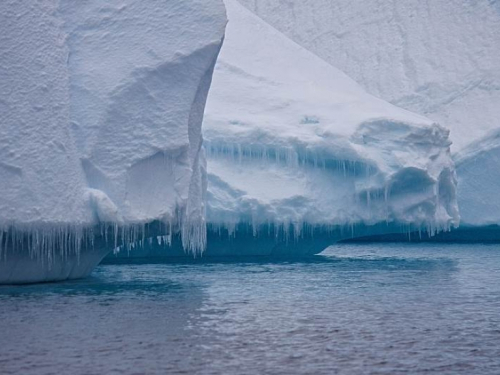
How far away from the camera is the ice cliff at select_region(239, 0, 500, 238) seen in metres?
22.6

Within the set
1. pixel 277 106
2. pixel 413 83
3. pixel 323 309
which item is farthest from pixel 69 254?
pixel 413 83

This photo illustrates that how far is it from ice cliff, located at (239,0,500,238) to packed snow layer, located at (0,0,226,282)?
11.7 meters

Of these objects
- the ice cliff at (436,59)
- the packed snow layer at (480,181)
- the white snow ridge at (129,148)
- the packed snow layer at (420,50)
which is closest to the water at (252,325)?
the white snow ridge at (129,148)

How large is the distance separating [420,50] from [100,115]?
15.3 metres

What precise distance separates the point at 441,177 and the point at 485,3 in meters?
9.09

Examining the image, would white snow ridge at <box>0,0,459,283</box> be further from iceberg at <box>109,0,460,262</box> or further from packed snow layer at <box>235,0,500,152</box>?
packed snow layer at <box>235,0,500,152</box>

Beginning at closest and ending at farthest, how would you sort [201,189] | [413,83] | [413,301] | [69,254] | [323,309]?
[323,309] < [413,301] < [69,254] < [201,189] < [413,83]

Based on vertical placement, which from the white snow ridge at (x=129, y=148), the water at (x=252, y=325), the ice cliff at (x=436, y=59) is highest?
the ice cliff at (x=436, y=59)

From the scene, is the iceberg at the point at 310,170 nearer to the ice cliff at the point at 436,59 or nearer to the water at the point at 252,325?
the water at the point at 252,325

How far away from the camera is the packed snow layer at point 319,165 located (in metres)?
16.2

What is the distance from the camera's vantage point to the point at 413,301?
920 centimetres

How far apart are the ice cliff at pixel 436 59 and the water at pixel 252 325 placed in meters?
10.4


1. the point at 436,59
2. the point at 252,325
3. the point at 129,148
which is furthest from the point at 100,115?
the point at 436,59

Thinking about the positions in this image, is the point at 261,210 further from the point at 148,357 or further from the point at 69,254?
the point at 148,357
